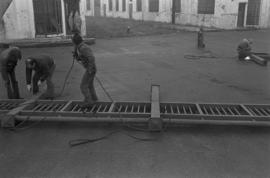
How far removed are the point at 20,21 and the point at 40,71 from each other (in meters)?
13.7

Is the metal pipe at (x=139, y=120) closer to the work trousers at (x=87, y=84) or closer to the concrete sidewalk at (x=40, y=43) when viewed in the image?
the work trousers at (x=87, y=84)

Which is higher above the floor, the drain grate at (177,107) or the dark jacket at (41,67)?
the dark jacket at (41,67)

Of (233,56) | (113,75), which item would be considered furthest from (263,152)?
(233,56)

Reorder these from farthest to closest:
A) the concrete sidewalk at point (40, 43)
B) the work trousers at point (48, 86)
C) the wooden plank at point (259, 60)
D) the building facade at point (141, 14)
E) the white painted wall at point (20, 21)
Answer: the building facade at point (141, 14), the white painted wall at point (20, 21), the concrete sidewalk at point (40, 43), the wooden plank at point (259, 60), the work trousers at point (48, 86)

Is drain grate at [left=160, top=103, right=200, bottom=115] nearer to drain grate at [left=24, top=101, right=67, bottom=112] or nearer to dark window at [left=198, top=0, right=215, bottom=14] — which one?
drain grate at [left=24, top=101, right=67, bottom=112]

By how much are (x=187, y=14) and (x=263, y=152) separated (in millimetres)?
28370

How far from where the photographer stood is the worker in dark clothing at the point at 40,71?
7180mm

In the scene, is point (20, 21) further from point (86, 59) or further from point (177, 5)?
point (177, 5)

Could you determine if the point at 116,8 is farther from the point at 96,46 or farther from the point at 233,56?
the point at 233,56

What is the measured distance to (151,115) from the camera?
6.01 meters

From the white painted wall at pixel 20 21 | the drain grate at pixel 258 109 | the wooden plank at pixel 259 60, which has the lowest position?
the drain grate at pixel 258 109

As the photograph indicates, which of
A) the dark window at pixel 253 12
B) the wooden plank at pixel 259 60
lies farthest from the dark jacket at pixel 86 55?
the dark window at pixel 253 12

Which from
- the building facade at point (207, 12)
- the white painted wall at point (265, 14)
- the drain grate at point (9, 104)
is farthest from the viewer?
the building facade at point (207, 12)

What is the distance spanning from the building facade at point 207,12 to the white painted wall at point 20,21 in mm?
16660
